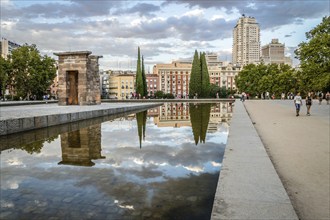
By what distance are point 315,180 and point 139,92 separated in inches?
2674

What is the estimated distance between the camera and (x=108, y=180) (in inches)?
202

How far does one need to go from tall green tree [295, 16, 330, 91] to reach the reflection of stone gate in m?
20.5

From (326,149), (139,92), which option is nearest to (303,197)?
(326,149)

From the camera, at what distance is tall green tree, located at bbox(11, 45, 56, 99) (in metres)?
49.9

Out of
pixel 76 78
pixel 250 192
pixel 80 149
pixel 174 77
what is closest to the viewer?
pixel 250 192

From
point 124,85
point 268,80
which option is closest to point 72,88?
point 268,80

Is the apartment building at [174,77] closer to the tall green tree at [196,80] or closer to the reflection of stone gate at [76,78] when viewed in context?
the tall green tree at [196,80]

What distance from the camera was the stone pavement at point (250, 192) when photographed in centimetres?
296

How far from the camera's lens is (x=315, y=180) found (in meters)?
4.91

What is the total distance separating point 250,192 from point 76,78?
1058 inches

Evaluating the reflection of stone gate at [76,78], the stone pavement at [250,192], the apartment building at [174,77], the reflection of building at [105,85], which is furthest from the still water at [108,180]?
the reflection of building at [105,85]

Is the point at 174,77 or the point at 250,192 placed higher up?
the point at 174,77

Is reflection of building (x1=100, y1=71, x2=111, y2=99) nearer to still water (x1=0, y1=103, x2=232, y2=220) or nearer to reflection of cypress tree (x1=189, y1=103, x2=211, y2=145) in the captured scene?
reflection of cypress tree (x1=189, y1=103, x2=211, y2=145)

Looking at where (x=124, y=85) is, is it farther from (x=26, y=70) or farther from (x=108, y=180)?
(x=108, y=180)
